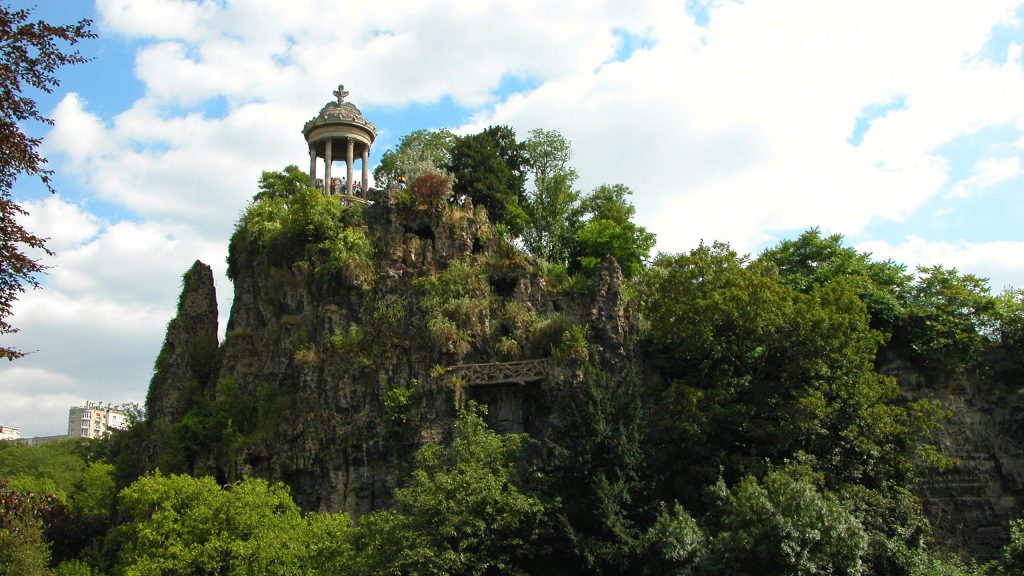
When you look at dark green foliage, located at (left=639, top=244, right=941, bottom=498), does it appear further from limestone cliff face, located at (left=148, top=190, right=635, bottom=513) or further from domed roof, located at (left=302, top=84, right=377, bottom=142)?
domed roof, located at (left=302, top=84, right=377, bottom=142)

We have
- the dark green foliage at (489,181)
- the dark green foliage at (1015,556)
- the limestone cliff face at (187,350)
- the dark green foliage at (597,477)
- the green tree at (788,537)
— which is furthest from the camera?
the dark green foliage at (489,181)

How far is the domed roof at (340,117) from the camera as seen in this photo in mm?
40938

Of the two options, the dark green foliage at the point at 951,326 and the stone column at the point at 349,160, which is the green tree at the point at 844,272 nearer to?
the dark green foliage at the point at 951,326

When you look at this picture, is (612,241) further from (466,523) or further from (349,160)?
(466,523)

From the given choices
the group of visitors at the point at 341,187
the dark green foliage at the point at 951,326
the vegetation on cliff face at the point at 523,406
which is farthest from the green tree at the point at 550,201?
the dark green foliage at the point at 951,326

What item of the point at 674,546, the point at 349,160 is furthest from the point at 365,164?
the point at 674,546

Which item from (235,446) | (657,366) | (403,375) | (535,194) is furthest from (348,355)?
(535,194)

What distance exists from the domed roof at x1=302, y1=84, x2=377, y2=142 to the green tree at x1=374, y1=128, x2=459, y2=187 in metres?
2.65

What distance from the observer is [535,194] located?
43344mm

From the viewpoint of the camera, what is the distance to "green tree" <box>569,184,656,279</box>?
38.0 meters

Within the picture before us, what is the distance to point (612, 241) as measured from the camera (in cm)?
3806

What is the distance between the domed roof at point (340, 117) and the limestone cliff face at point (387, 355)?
25.5ft

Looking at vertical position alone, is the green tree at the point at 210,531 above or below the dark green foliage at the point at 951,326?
below

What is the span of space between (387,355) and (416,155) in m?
18.1
